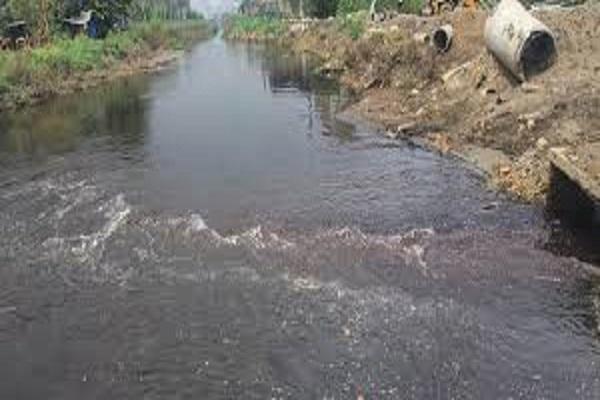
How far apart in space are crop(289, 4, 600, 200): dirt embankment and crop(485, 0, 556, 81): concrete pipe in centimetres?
49

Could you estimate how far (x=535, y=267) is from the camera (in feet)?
51.3

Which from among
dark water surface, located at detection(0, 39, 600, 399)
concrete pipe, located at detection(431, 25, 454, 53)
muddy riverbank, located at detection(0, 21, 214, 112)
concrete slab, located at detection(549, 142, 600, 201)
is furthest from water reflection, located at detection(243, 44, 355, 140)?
concrete slab, located at detection(549, 142, 600, 201)

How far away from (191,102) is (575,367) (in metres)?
32.1

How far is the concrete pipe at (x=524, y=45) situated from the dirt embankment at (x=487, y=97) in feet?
1.61

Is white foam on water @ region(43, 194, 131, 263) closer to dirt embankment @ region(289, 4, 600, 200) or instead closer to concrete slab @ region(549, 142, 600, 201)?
dirt embankment @ region(289, 4, 600, 200)

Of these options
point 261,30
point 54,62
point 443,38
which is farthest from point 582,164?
point 261,30

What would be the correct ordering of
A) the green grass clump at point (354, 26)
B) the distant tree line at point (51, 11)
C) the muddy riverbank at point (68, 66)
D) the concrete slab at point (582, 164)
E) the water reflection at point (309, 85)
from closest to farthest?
1. the concrete slab at point (582, 164)
2. the water reflection at point (309, 85)
3. the muddy riverbank at point (68, 66)
4. the green grass clump at point (354, 26)
5. the distant tree line at point (51, 11)

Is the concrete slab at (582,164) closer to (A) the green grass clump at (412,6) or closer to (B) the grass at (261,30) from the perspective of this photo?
(A) the green grass clump at (412,6)

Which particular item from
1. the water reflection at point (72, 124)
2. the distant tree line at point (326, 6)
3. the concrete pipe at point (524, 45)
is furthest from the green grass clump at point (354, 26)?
the concrete pipe at point (524, 45)

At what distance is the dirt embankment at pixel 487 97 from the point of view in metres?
21.8

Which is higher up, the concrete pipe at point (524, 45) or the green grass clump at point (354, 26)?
the concrete pipe at point (524, 45)

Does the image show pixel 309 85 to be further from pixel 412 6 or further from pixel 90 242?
pixel 412 6

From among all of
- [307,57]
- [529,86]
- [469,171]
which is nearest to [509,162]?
[469,171]

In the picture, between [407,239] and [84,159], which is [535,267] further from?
[84,159]
